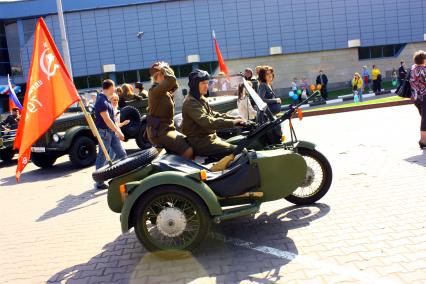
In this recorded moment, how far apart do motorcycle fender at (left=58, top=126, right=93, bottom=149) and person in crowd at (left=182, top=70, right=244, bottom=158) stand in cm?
518

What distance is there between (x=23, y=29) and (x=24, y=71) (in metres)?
3.54

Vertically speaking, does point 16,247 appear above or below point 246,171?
below

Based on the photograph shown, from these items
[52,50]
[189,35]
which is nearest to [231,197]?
[52,50]

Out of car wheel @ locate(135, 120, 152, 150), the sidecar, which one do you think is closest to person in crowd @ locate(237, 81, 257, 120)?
the sidecar

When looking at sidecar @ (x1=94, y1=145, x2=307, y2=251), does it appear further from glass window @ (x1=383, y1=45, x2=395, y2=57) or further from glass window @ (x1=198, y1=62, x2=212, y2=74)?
glass window @ (x1=383, y1=45, x2=395, y2=57)

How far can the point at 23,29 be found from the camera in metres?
35.8

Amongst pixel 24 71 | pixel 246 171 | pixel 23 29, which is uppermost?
pixel 23 29

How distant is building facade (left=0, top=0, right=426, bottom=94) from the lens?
34219 millimetres

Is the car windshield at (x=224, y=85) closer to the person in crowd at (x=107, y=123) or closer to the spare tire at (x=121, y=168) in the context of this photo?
the person in crowd at (x=107, y=123)

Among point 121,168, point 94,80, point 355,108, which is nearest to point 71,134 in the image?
point 121,168

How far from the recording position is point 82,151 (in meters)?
9.79

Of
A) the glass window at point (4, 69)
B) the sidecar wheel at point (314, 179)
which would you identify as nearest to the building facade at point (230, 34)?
the glass window at point (4, 69)

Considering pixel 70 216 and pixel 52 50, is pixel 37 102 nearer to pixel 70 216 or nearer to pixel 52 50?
pixel 52 50

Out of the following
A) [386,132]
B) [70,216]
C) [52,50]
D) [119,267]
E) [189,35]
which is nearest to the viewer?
[119,267]
